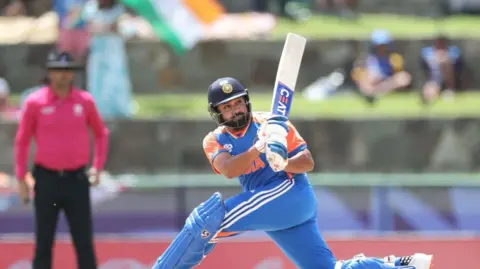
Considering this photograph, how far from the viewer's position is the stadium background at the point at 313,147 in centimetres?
842

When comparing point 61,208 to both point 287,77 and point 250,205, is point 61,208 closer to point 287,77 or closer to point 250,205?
point 250,205

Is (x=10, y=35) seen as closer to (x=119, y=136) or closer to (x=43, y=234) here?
(x=119, y=136)

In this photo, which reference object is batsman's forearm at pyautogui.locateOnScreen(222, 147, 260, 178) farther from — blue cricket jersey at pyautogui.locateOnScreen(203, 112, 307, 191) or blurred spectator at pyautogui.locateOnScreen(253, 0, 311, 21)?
blurred spectator at pyautogui.locateOnScreen(253, 0, 311, 21)

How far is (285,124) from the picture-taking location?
5.51 m

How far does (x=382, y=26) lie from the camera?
15.0 meters

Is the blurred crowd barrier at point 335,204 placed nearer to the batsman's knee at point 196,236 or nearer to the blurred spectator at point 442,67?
the batsman's knee at point 196,236

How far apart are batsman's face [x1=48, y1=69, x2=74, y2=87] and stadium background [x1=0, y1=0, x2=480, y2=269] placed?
1.71m

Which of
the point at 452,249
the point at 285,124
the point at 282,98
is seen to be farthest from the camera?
the point at 452,249

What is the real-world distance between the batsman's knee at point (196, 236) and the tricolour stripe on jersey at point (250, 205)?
2.1 inches

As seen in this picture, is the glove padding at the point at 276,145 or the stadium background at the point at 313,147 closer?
the glove padding at the point at 276,145

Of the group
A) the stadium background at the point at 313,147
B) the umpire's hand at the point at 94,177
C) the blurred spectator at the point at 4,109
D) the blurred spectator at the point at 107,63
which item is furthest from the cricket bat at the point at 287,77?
the blurred spectator at the point at 4,109

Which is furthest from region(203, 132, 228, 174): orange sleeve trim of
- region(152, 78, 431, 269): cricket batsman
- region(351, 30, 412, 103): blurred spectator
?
region(351, 30, 412, 103): blurred spectator

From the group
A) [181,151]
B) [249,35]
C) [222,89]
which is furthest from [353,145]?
[222,89]

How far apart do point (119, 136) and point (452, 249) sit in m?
4.96
